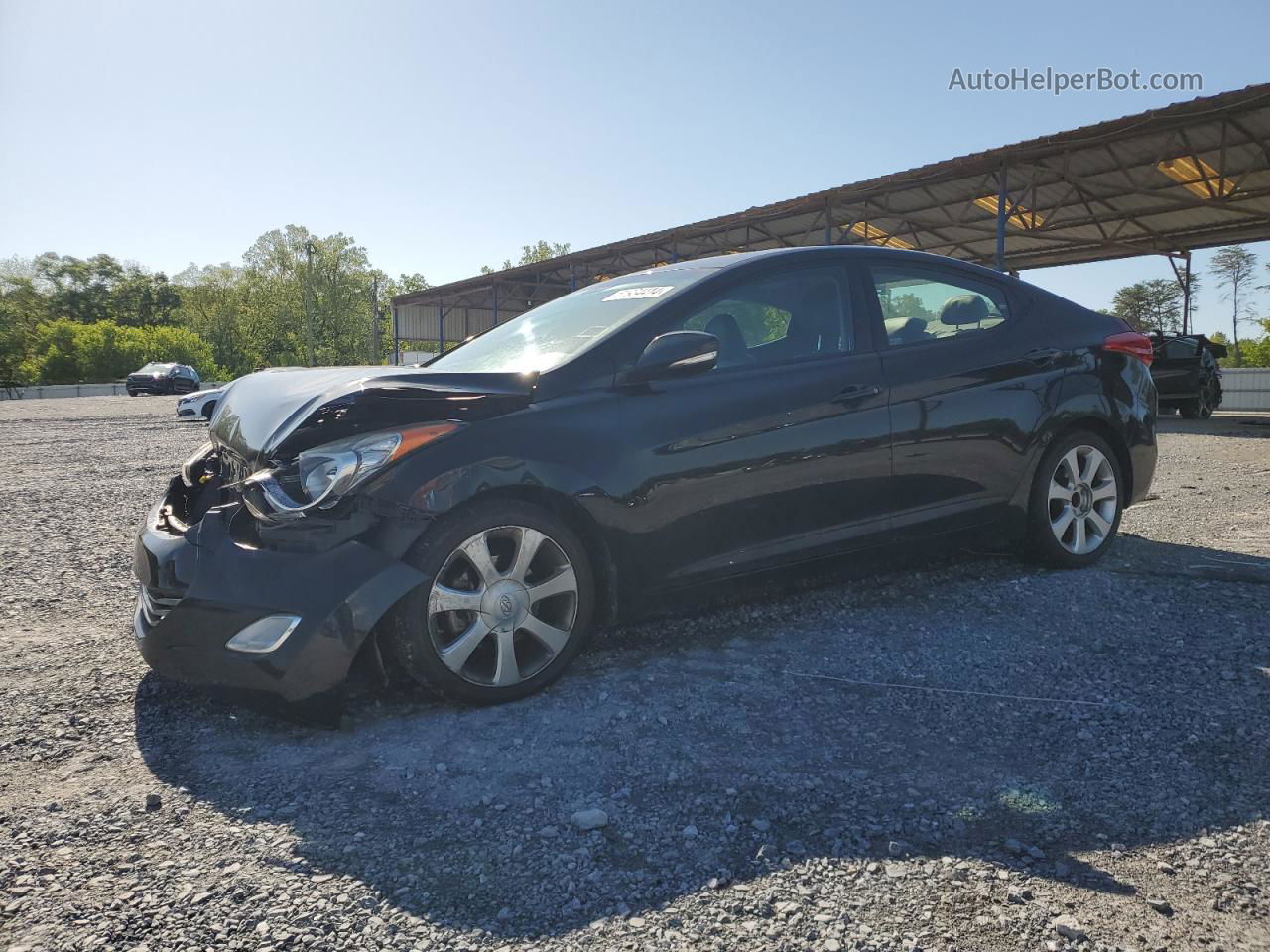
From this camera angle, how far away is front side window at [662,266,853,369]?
11.7 feet

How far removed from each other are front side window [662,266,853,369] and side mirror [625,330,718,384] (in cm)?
21

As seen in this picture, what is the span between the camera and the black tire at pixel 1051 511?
14.2 ft

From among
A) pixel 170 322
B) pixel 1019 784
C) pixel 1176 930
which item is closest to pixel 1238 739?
pixel 1019 784

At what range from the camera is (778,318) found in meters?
3.74

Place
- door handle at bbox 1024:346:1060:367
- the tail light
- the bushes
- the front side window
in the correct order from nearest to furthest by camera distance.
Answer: the front side window, door handle at bbox 1024:346:1060:367, the tail light, the bushes

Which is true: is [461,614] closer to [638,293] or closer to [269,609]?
[269,609]

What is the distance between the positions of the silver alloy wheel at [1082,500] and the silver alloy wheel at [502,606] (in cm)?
265

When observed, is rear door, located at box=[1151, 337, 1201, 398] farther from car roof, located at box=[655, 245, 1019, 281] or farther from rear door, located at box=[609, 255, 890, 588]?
rear door, located at box=[609, 255, 890, 588]

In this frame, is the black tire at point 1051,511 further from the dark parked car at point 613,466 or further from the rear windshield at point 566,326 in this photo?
the rear windshield at point 566,326

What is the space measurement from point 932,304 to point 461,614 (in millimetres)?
2619

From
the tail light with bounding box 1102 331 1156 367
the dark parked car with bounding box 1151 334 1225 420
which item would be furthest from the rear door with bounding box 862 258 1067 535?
the dark parked car with bounding box 1151 334 1225 420

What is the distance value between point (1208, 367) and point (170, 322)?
274 feet

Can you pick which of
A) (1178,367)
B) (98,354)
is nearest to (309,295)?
(98,354)

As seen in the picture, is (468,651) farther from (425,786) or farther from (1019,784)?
(1019,784)
